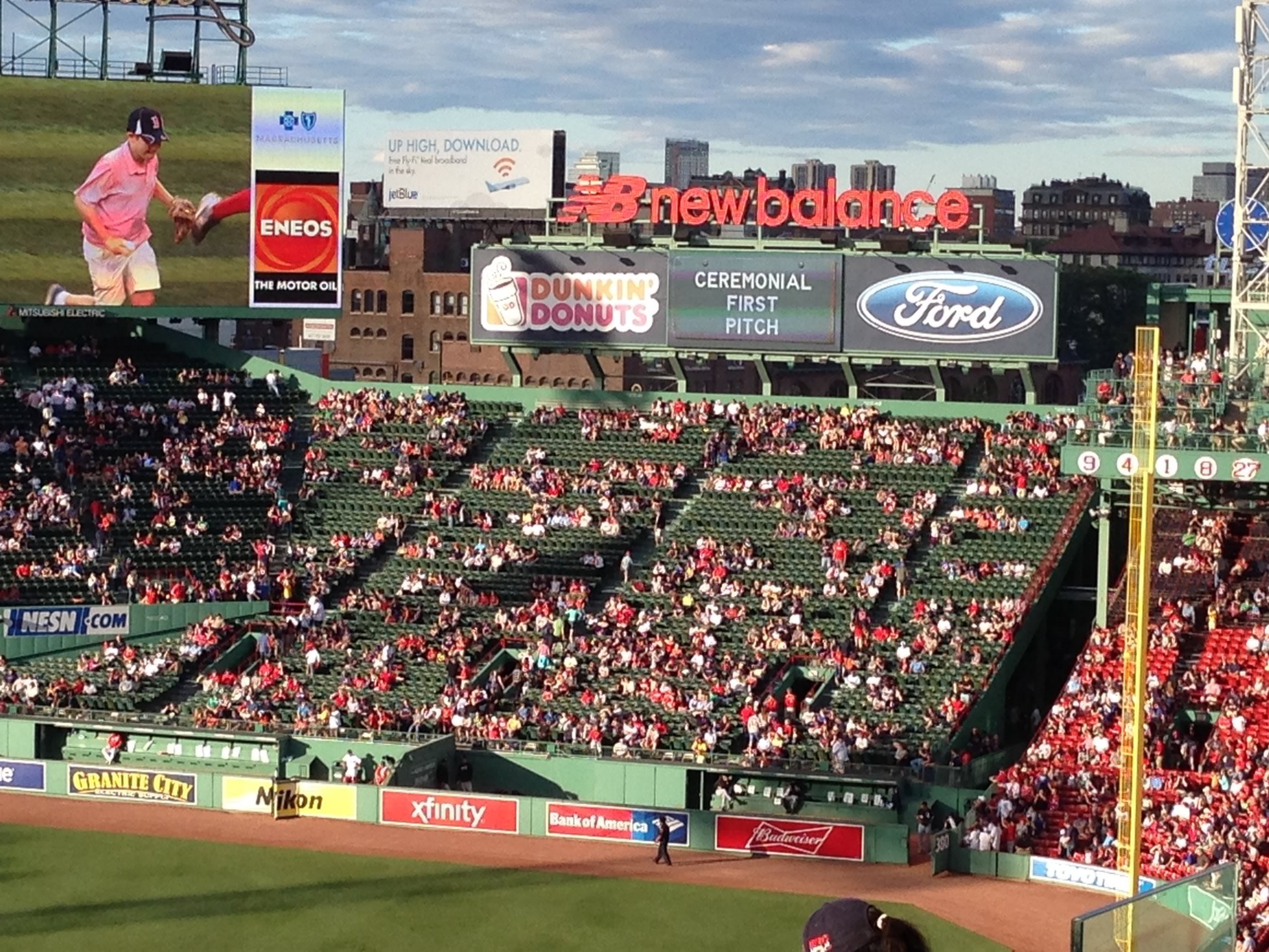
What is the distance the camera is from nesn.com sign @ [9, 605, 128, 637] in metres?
45.7

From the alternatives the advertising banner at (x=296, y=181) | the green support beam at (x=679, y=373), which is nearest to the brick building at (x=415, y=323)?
the green support beam at (x=679, y=373)

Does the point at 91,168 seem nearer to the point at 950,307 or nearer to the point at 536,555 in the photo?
the point at 536,555

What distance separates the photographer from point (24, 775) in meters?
40.2

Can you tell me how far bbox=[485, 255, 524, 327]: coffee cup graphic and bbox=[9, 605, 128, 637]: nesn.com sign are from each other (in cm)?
1320

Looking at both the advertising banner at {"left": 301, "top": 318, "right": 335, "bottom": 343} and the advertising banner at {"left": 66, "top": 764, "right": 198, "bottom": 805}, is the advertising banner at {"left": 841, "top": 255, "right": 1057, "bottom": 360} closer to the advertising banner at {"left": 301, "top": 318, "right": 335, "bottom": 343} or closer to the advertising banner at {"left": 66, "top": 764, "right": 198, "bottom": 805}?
the advertising banner at {"left": 66, "top": 764, "right": 198, "bottom": 805}

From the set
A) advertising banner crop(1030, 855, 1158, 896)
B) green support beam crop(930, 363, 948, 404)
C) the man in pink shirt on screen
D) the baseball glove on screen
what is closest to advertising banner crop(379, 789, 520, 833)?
advertising banner crop(1030, 855, 1158, 896)

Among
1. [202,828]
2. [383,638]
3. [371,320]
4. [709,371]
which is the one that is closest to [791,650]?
[383,638]

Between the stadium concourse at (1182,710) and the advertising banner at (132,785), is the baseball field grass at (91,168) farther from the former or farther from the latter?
the stadium concourse at (1182,710)

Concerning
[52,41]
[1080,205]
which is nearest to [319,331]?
[52,41]

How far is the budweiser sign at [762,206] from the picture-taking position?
163 ft

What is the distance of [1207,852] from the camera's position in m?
31.9

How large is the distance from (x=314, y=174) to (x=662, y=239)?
9.18m

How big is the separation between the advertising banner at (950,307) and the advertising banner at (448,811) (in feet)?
59.9

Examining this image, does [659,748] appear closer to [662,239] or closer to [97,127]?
[662,239]
